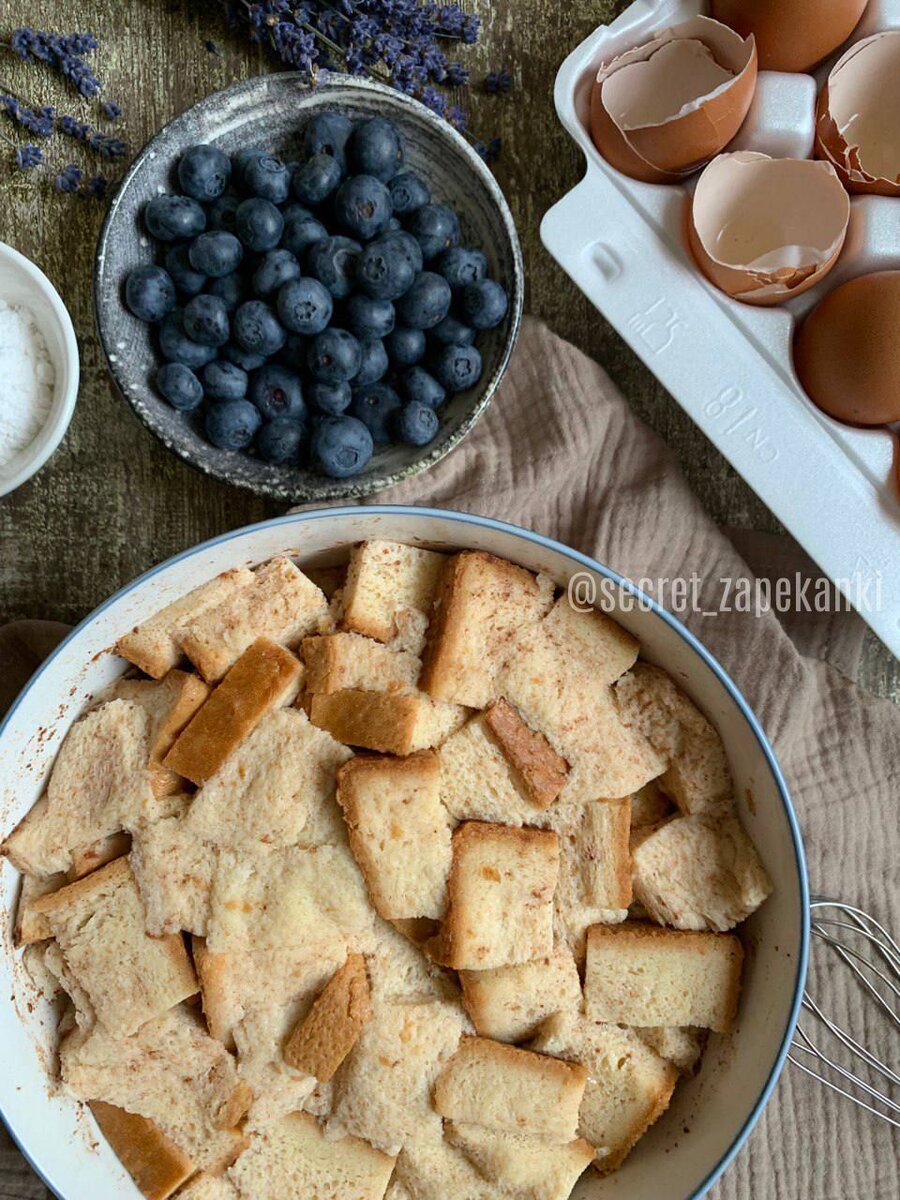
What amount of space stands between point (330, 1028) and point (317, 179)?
888 millimetres

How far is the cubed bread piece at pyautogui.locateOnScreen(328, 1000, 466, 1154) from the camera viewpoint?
1026 mm

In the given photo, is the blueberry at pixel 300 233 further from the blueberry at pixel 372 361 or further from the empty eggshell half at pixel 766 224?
the empty eggshell half at pixel 766 224

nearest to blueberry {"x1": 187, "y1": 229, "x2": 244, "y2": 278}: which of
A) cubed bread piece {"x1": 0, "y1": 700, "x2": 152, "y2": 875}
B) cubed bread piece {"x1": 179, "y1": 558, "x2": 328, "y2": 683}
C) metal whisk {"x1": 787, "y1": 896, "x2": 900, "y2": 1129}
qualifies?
cubed bread piece {"x1": 179, "y1": 558, "x2": 328, "y2": 683}

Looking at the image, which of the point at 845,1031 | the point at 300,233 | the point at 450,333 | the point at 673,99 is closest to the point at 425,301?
the point at 450,333

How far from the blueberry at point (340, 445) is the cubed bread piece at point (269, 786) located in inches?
10.8

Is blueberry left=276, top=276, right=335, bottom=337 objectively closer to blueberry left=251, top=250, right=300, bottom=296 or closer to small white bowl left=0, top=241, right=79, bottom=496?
blueberry left=251, top=250, right=300, bottom=296

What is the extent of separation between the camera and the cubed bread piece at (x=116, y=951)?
3.36 ft

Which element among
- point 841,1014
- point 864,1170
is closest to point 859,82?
point 841,1014

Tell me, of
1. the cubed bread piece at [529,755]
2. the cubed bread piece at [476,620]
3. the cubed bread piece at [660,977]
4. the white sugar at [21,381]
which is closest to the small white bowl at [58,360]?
the white sugar at [21,381]

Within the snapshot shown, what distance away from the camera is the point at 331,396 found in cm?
113

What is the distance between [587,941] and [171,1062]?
442mm

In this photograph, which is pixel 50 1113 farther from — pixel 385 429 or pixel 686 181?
pixel 686 181

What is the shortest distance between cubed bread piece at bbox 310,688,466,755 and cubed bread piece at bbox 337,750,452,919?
0.02m

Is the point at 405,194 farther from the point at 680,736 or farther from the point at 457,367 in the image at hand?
the point at 680,736
